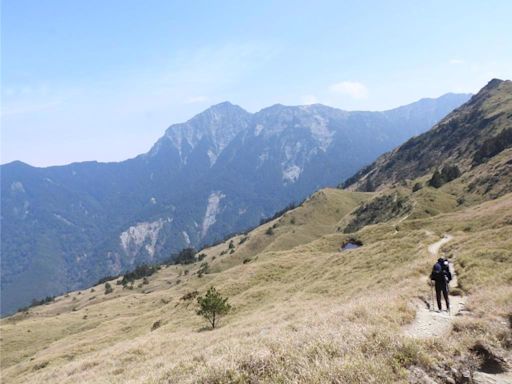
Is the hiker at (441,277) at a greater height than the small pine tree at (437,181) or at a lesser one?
greater

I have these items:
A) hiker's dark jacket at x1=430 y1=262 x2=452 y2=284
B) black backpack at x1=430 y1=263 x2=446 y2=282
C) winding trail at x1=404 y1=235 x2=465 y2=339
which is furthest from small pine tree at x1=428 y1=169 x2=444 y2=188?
black backpack at x1=430 y1=263 x2=446 y2=282

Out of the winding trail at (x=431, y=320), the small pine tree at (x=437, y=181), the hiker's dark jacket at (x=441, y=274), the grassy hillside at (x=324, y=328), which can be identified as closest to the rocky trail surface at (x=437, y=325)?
the winding trail at (x=431, y=320)

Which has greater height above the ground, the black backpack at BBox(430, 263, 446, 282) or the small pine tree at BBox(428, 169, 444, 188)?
the black backpack at BBox(430, 263, 446, 282)

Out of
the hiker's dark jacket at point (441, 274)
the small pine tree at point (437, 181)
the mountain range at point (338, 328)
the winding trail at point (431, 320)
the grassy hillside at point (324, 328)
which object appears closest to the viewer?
the mountain range at point (338, 328)

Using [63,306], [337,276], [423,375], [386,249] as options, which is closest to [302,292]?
[337,276]

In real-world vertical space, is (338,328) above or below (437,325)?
above

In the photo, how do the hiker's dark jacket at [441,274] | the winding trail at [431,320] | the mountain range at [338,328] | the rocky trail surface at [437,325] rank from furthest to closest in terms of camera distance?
the hiker's dark jacket at [441,274], the winding trail at [431,320], the mountain range at [338,328], the rocky trail surface at [437,325]

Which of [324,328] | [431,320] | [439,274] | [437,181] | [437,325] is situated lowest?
[437,181]

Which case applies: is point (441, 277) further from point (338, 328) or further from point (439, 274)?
point (338, 328)

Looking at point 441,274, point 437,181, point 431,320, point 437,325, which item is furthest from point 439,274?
point 437,181

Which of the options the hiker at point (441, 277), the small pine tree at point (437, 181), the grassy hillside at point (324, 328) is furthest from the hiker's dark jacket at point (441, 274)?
the small pine tree at point (437, 181)

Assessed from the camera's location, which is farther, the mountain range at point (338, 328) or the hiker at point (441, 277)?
the hiker at point (441, 277)

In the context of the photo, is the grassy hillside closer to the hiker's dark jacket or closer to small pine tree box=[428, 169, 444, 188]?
the hiker's dark jacket

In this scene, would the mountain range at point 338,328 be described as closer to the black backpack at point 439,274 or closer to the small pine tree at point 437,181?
the black backpack at point 439,274
